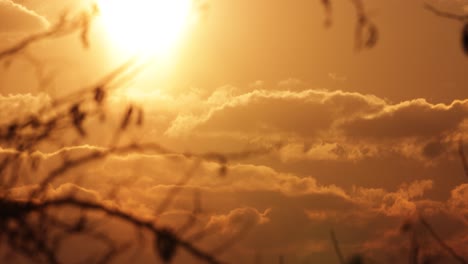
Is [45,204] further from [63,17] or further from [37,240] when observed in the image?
[63,17]

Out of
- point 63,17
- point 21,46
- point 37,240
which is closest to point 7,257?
point 37,240

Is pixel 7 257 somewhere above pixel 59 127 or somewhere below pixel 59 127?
below

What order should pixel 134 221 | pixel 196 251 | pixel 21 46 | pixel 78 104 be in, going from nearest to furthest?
pixel 196 251, pixel 134 221, pixel 78 104, pixel 21 46

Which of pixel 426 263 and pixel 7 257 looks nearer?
pixel 426 263

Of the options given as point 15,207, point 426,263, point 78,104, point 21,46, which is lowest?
point 426,263

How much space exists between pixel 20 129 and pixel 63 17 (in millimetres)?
1264

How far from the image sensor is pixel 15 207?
455 cm

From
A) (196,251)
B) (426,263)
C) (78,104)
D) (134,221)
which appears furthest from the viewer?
(78,104)

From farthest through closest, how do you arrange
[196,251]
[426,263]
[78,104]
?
[78,104] < [196,251] < [426,263]

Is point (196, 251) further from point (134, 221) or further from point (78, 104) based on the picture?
point (78, 104)

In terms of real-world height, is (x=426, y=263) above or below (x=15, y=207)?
below

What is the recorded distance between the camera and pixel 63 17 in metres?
6.20

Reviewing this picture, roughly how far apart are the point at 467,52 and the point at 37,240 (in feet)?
10.8

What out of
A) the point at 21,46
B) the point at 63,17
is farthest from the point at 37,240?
the point at 63,17
